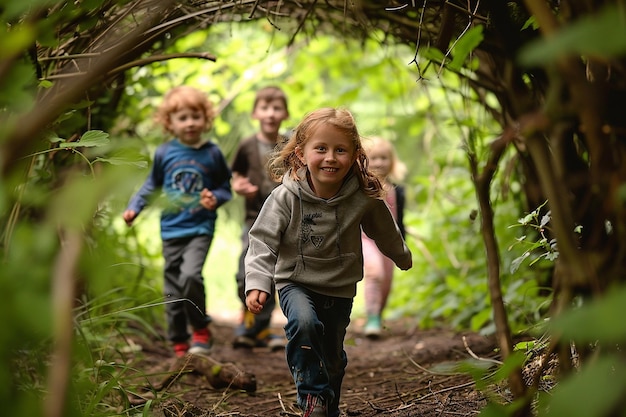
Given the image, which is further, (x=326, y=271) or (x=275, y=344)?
(x=275, y=344)

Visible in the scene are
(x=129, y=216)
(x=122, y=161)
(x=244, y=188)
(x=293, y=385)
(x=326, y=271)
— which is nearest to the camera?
(x=122, y=161)

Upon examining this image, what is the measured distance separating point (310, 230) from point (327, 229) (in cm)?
7

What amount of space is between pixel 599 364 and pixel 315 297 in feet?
6.06

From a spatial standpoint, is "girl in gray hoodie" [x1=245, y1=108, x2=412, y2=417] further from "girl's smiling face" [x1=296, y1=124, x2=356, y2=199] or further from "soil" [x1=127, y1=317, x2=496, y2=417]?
"soil" [x1=127, y1=317, x2=496, y2=417]

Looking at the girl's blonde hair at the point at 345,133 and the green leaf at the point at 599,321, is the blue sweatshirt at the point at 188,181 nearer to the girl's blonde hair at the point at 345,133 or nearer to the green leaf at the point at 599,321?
the girl's blonde hair at the point at 345,133

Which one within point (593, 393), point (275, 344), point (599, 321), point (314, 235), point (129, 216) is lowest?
point (593, 393)

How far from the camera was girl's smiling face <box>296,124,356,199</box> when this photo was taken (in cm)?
291

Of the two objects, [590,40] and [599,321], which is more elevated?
[590,40]

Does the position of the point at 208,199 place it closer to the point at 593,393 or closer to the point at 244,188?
the point at 244,188

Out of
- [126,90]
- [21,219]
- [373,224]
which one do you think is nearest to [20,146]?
[373,224]

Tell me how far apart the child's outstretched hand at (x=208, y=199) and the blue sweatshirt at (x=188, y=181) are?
34mm

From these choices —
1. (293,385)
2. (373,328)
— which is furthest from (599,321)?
(373,328)

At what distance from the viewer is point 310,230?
2908 mm

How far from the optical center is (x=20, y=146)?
129 cm
